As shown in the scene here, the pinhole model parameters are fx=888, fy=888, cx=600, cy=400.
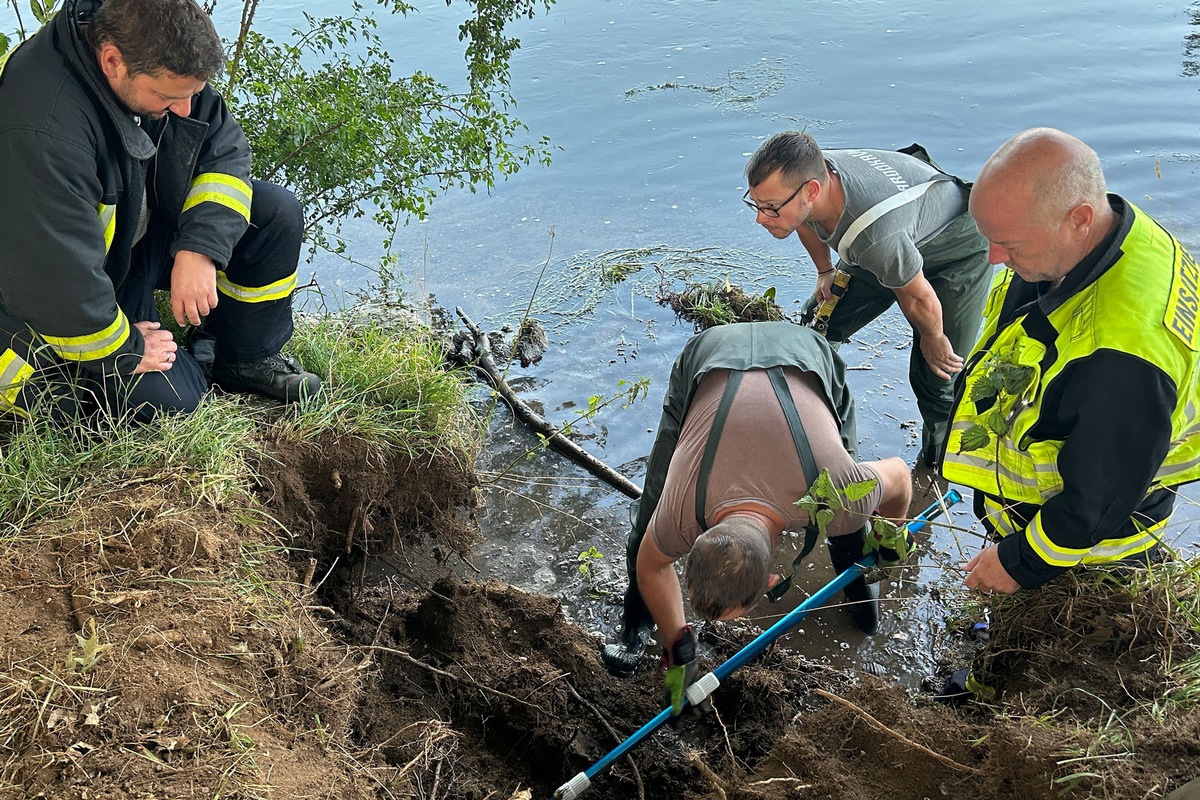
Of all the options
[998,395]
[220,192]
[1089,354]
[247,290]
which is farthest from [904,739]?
[220,192]

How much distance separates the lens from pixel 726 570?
2465mm

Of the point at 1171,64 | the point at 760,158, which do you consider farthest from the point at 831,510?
the point at 1171,64

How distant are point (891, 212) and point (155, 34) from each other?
266 centimetres

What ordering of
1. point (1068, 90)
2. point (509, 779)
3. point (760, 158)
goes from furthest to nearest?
point (1068, 90)
point (760, 158)
point (509, 779)

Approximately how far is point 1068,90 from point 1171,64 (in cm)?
125

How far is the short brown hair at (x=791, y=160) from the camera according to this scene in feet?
11.6

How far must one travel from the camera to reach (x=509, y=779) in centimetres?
296

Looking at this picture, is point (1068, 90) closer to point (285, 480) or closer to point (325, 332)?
point (325, 332)

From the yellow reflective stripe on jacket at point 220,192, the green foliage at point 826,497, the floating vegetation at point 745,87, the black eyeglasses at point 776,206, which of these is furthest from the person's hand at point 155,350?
the floating vegetation at point 745,87

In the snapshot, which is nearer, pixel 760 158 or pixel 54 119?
pixel 54 119

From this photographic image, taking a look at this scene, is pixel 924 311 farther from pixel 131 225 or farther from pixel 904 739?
pixel 131 225

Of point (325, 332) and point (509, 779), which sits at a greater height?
point (325, 332)

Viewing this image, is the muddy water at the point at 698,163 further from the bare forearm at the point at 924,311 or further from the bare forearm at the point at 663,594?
the bare forearm at the point at 924,311

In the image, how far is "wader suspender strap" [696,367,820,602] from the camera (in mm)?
2709
